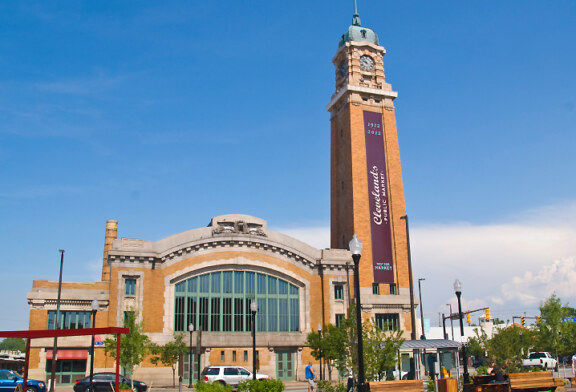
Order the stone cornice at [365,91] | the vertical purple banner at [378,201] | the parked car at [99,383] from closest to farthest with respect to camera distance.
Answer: the parked car at [99,383] → the vertical purple banner at [378,201] → the stone cornice at [365,91]

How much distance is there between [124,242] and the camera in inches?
1735

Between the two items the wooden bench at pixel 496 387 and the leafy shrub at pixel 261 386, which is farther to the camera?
the leafy shrub at pixel 261 386

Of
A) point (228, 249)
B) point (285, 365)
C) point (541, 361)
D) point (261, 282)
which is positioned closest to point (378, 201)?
point (261, 282)

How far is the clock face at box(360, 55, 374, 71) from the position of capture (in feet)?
202

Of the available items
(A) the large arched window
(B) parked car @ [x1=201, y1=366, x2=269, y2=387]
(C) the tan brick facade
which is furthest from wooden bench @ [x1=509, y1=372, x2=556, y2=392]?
(A) the large arched window

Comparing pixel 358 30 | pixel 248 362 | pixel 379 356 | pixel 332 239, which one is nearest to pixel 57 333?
pixel 379 356

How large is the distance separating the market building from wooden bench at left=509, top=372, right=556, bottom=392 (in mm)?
16983

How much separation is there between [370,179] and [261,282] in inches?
627

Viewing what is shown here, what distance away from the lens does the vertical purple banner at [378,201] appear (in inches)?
2110

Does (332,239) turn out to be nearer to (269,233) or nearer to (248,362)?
(269,233)

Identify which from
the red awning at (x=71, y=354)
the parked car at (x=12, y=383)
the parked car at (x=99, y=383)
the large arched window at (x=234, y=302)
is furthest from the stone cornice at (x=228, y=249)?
the parked car at (x=12, y=383)

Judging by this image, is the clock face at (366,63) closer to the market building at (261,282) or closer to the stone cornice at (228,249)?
the market building at (261,282)

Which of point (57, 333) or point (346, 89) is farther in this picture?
point (346, 89)

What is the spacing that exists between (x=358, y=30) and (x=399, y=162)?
16.8 m
